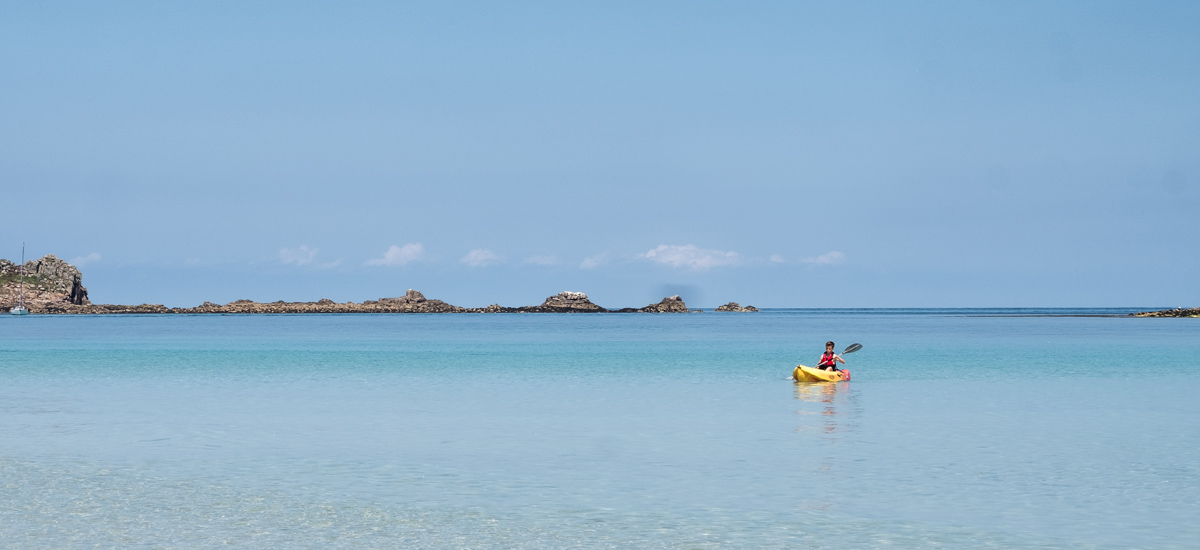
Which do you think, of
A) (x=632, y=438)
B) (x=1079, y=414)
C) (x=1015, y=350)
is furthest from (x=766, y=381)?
(x=1015, y=350)

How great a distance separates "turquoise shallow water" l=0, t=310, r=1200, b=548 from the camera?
16141 mm

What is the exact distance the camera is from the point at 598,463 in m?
22.8

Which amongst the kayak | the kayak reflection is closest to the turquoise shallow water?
the kayak reflection

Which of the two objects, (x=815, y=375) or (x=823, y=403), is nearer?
Result: (x=823, y=403)

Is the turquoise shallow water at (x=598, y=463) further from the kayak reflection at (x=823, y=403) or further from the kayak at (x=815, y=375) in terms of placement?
the kayak at (x=815, y=375)

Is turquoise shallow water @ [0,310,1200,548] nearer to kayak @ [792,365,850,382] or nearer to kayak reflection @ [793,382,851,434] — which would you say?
kayak reflection @ [793,382,851,434]

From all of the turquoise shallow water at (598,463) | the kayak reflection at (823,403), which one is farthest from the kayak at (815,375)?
the turquoise shallow water at (598,463)

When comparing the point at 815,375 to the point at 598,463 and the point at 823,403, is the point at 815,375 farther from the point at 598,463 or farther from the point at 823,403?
the point at 598,463

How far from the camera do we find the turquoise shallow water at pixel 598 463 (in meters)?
16.1

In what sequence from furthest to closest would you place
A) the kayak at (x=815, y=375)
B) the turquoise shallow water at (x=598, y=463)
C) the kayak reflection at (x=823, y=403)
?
the kayak at (x=815, y=375)
the kayak reflection at (x=823, y=403)
the turquoise shallow water at (x=598, y=463)

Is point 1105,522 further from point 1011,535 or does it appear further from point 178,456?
point 178,456

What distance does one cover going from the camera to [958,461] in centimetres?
2300

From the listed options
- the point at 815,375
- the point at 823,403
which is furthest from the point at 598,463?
the point at 815,375

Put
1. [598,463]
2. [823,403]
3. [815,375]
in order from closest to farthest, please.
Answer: [598,463]
[823,403]
[815,375]
